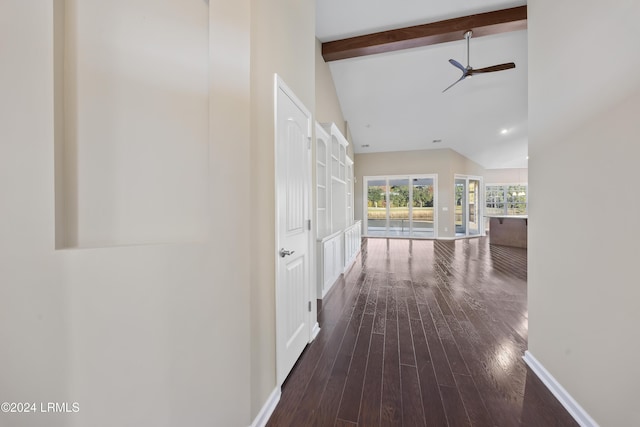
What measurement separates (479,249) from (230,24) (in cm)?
786

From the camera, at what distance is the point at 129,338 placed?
85 cm

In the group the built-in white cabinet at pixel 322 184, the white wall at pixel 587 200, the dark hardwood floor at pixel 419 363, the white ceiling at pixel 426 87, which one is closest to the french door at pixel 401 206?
the white ceiling at pixel 426 87

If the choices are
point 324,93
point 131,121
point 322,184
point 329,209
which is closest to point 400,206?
point 324,93

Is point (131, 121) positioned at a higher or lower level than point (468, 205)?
higher

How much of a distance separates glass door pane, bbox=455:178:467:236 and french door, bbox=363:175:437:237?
106 cm

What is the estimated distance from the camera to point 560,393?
1.60 m

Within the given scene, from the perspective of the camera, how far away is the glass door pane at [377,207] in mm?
9578

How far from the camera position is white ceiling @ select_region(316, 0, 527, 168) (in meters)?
3.90

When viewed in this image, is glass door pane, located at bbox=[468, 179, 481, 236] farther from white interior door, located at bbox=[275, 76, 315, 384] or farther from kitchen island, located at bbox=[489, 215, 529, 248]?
white interior door, located at bbox=[275, 76, 315, 384]

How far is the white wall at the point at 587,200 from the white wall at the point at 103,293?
1944 mm

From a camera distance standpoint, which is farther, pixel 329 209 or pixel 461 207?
pixel 461 207

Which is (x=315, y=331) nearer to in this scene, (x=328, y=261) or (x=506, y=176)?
(x=328, y=261)

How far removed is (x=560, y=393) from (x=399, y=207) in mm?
8137

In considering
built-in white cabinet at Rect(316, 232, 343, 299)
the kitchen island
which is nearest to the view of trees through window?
the kitchen island
